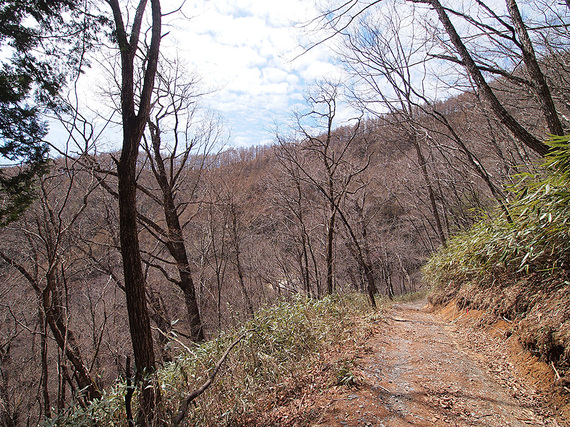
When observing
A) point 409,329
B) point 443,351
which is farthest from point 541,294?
point 409,329

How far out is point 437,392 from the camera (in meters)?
2.57

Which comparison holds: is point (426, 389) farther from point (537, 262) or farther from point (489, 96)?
point (489, 96)

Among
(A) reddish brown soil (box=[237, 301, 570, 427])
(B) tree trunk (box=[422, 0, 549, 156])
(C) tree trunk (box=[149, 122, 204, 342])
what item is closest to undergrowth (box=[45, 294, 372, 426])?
(A) reddish brown soil (box=[237, 301, 570, 427])

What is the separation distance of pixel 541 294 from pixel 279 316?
343cm

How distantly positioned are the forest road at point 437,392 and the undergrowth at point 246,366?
836 mm

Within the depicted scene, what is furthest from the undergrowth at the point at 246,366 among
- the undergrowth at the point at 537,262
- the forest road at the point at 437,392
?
the undergrowth at the point at 537,262

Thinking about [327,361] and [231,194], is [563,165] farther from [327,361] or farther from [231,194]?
[231,194]

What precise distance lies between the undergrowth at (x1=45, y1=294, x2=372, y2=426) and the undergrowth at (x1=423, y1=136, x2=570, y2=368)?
1986 millimetres

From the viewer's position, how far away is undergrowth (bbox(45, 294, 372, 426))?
2.77 metres

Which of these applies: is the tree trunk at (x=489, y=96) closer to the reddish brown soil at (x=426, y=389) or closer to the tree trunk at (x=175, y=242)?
the reddish brown soil at (x=426, y=389)

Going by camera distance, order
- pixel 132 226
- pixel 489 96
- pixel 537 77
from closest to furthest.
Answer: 1. pixel 132 226
2. pixel 537 77
3. pixel 489 96

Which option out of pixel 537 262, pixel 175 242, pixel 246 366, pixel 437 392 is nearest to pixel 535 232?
pixel 537 262

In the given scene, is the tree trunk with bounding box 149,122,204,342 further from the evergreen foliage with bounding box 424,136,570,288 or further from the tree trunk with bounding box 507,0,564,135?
the tree trunk with bounding box 507,0,564,135

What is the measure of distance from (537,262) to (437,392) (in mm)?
1993
